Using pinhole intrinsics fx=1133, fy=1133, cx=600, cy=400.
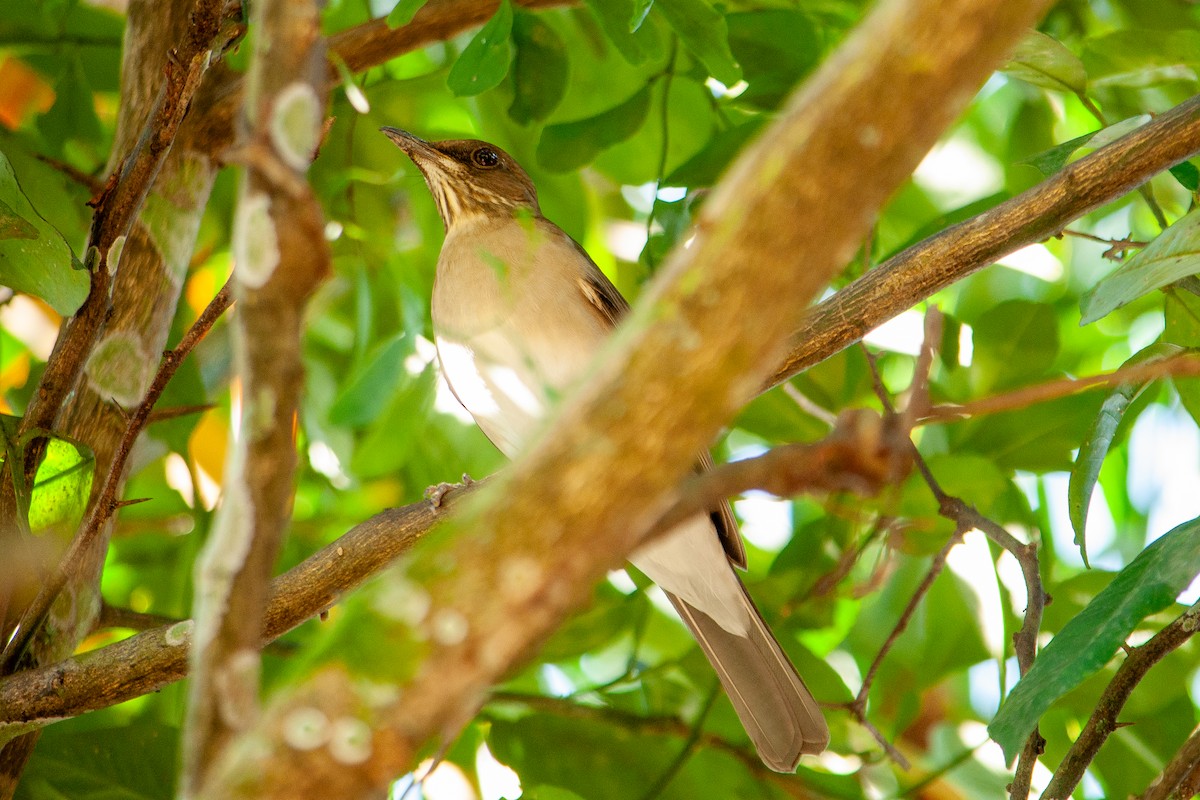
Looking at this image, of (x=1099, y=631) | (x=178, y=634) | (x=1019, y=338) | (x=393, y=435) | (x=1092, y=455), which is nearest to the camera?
(x=1099, y=631)

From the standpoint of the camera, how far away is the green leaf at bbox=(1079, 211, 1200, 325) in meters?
2.36

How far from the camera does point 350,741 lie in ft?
4.28

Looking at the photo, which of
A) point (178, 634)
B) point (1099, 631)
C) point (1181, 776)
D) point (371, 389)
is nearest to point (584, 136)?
point (371, 389)

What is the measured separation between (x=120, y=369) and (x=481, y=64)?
133 cm

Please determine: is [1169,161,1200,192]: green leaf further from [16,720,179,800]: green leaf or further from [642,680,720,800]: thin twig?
[16,720,179,800]: green leaf

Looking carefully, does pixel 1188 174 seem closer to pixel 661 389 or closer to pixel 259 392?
pixel 661 389

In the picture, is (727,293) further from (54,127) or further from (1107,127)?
(54,127)

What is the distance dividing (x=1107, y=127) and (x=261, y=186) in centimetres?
237

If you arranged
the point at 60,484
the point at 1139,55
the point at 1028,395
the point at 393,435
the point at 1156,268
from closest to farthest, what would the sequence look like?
the point at 1028,395
the point at 1156,268
the point at 60,484
the point at 1139,55
the point at 393,435

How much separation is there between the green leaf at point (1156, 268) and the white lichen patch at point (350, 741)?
72.5 inches

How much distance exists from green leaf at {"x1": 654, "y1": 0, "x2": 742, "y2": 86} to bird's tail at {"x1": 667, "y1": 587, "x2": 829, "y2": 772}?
1881 millimetres

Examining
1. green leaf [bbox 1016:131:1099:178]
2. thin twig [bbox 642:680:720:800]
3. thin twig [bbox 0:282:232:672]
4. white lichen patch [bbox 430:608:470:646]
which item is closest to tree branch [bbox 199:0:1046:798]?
white lichen patch [bbox 430:608:470:646]

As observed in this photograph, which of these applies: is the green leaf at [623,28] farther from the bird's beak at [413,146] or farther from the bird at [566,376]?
the bird's beak at [413,146]

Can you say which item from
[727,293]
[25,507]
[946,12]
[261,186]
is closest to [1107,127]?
[946,12]
